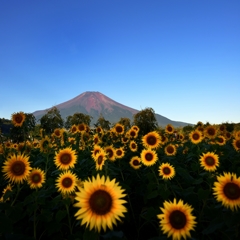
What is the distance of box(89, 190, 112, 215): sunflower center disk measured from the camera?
6.79 feet

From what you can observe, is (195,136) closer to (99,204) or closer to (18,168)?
(18,168)

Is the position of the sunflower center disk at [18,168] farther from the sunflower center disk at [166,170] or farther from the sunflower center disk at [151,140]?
the sunflower center disk at [151,140]

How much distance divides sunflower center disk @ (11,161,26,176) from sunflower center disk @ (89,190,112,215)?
80.1 inches

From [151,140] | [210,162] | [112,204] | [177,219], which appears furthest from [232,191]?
[151,140]

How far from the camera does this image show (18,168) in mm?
3699

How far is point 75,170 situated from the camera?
5078 millimetres

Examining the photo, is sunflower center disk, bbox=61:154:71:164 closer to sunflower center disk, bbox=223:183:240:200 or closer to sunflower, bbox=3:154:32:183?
sunflower, bbox=3:154:32:183

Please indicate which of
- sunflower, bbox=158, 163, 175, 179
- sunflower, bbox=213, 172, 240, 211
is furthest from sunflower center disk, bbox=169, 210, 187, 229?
sunflower, bbox=158, 163, 175, 179

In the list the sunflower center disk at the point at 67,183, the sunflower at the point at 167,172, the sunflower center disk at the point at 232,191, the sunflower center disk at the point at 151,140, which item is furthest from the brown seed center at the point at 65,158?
the sunflower center disk at the point at 232,191

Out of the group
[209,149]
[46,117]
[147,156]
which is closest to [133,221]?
[147,156]

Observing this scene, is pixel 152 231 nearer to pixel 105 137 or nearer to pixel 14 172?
pixel 14 172

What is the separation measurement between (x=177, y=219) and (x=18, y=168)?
2.57 m

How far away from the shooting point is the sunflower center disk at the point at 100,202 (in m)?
2.07

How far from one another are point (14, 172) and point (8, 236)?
1.74 meters
